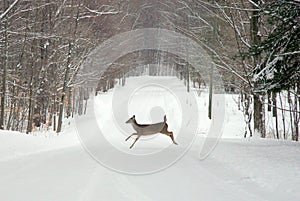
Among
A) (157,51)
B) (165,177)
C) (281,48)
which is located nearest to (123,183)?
(165,177)

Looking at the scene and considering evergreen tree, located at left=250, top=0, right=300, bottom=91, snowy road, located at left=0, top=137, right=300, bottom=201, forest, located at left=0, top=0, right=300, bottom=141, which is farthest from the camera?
forest, located at left=0, top=0, right=300, bottom=141

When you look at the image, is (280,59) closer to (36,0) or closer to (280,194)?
(280,194)

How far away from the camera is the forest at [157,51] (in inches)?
367

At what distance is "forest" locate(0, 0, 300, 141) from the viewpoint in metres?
9.32

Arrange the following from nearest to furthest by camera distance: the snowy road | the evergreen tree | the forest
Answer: the snowy road < the evergreen tree < the forest

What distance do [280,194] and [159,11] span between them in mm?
22452

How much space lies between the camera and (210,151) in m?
10.4

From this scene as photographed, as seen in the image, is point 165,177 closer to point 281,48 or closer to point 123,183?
point 123,183

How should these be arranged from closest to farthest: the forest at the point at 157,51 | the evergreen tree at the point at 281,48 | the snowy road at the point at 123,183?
the snowy road at the point at 123,183 < the evergreen tree at the point at 281,48 < the forest at the point at 157,51

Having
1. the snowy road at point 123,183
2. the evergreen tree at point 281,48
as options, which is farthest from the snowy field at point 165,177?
the evergreen tree at point 281,48

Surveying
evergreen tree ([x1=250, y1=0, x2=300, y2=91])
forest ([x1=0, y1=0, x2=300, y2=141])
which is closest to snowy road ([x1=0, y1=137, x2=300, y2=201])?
evergreen tree ([x1=250, y1=0, x2=300, y2=91])

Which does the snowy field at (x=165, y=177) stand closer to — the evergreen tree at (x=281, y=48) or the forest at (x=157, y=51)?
the evergreen tree at (x=281, y=48)

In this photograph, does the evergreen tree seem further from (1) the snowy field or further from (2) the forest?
(1) the snowy field

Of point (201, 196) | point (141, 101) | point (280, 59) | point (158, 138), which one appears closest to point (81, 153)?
point (158, 138)
